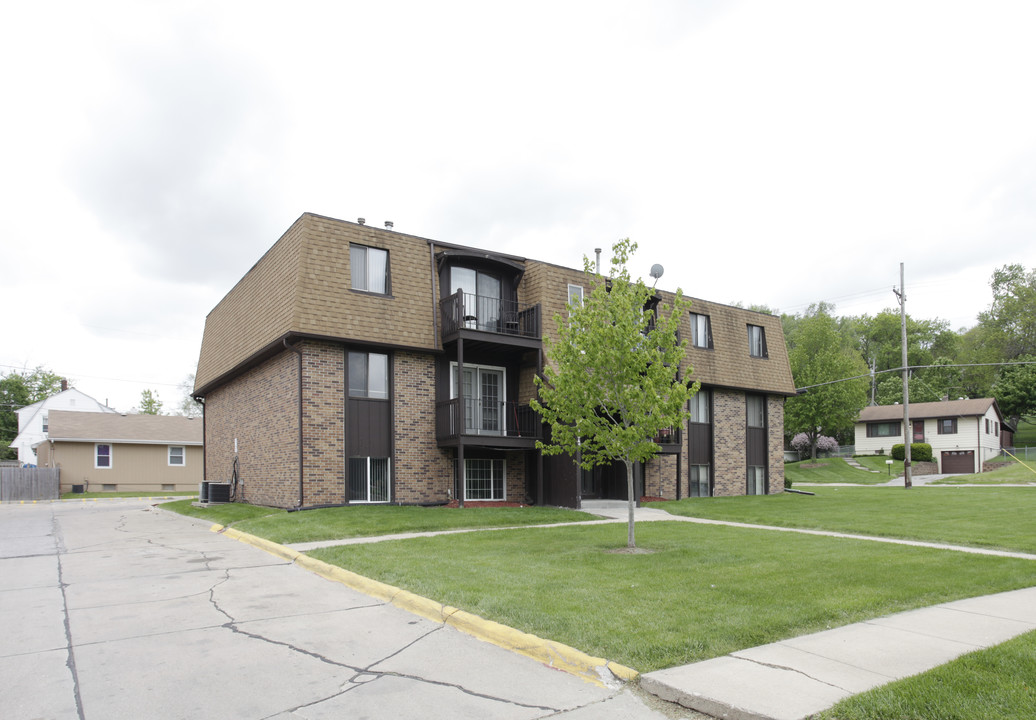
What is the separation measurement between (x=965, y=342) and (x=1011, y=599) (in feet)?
229

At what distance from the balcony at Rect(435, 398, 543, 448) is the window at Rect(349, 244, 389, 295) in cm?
349

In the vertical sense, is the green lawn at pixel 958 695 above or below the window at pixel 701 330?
below

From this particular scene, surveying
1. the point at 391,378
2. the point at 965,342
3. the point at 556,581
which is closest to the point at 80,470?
the point at 391,378

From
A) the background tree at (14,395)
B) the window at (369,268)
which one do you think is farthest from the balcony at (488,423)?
the background tree at (14,395)

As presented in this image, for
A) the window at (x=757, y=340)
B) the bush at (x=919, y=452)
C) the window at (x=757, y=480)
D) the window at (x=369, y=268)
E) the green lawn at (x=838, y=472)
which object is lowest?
the green lawn at (x=838, y=472)

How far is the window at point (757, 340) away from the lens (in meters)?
27.3

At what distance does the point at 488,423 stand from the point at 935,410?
141 feet

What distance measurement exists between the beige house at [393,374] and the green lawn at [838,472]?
79.1 ft

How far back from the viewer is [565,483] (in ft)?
64.0

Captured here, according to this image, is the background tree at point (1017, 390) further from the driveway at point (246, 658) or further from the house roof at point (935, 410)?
the driveway at point (246, 658)

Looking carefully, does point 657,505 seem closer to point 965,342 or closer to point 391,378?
point 391,378

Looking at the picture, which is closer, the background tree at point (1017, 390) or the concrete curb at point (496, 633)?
the concrete curb at point (496, 633)

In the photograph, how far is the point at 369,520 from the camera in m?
14.7

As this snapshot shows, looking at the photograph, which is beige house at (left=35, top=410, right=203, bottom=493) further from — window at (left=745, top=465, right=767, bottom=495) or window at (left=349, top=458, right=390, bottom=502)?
window at (left=745, top=465, right=767, bottom=495)
